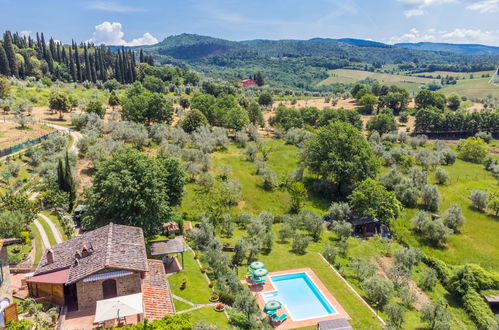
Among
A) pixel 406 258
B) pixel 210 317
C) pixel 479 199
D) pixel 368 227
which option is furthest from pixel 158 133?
pixel 479 199

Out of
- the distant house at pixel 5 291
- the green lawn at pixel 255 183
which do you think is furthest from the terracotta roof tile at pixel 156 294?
the green lawn at pixel 255 183

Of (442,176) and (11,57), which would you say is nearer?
(442,176)

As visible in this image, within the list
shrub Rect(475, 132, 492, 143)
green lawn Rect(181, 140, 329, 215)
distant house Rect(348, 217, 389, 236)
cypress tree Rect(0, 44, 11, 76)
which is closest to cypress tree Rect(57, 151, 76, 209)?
green lawn Rect(181, 140, 329, 215)

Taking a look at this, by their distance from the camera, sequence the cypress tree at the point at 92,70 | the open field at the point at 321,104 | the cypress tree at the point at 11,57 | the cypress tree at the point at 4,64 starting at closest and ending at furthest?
the cypress tree at the point at 4,64 → the cypress tree at the point at 11,57 → the open field at the point at 321,104 → the cypress tree at the point at 92,70

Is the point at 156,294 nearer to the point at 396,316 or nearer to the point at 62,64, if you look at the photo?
the point at 396,316

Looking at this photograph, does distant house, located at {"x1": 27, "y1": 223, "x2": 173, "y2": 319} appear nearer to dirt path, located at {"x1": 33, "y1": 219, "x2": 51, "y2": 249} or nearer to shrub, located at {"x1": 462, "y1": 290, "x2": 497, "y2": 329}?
dirt path, located at {"x1": 33, "y1": 219, "x2": 51, "y2": 249}

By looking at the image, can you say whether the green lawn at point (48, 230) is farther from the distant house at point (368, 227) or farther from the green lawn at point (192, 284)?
the distant house at point (368, 227)
